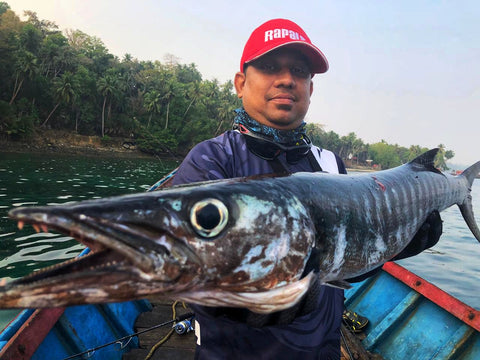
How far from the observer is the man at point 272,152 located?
2.27m

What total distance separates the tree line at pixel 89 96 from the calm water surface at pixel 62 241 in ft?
58.5

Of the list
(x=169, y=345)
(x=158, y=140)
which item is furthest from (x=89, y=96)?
(x=169, y=345)

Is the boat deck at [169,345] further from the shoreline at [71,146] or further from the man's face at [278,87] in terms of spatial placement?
the shoreline at [71,146]

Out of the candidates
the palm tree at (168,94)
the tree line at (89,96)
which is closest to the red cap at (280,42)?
the tree line at (89,96)

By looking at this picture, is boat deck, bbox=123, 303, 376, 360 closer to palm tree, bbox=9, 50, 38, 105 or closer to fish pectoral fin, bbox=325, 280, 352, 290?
fish pectoral fin, bbox=325, 280, 352, 290

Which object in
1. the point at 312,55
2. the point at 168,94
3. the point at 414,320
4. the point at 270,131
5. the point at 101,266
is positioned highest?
the point at 168,94

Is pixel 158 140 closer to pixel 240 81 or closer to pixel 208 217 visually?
pixel 240 81

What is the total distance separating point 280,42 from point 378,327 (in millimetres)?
5565

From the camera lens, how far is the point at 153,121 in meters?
67.8

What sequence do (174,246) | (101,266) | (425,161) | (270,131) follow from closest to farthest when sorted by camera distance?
(101,266) < (174,246) < (270,131) < (425,161)

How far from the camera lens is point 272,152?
281 cm

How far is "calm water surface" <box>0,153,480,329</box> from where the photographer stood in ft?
→ 32.1

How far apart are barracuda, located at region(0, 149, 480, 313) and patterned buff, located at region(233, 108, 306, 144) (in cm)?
72

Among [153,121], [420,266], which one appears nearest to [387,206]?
[420,266]
